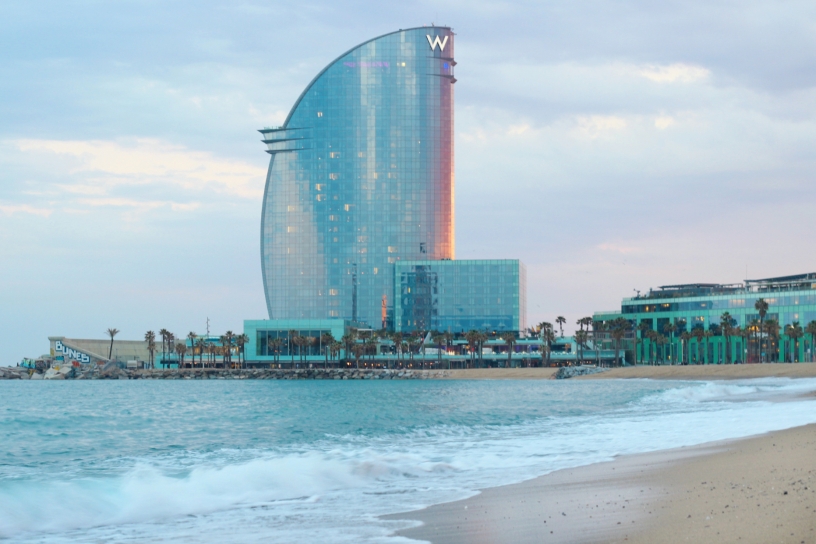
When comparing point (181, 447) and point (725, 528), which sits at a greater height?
point (725, 528)

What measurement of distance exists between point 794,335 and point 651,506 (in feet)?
489

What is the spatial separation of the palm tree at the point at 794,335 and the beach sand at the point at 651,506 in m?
140

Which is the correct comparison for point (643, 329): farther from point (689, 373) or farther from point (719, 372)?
point (719, 372)

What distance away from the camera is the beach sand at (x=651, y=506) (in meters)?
11.2

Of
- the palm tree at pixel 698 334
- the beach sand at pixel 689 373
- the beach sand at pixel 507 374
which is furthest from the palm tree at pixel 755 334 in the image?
the beach sand at pixel 507 374

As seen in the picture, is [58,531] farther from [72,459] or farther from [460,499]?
[72,459]

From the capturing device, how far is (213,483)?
20234mm

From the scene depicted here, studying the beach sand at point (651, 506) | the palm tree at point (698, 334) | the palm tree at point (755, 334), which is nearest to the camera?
the beach sand at point (651, 506)

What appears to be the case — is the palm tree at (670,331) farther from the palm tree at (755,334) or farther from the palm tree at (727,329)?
the palm tree at (755,334)

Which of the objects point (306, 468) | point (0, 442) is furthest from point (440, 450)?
point (0, 442)

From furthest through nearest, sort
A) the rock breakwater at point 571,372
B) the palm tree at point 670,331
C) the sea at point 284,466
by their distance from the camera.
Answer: the palm tree at point 670,331 < the rock breakwater at point 571,372 < the sea at point 284,466

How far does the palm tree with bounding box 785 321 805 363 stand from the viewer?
147500 millimetres

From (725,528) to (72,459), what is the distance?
22956 mm

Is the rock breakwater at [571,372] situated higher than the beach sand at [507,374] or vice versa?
the rock breakwater at [571,372]
